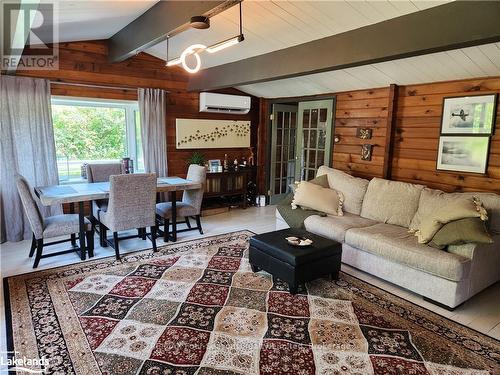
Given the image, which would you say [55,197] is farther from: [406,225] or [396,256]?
[406,225]

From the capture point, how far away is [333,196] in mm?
4176

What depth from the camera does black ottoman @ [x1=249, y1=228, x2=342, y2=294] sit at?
2.85 m

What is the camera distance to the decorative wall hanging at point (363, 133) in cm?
454

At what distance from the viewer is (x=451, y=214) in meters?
2.89

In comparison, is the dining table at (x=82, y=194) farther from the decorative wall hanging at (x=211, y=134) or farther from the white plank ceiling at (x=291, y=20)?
the white plank ceiling at (x=291, y=20)

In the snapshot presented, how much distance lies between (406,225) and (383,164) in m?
1.06

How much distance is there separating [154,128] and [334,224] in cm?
313

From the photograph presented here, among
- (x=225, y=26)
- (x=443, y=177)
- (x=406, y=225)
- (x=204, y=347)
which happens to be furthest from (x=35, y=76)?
(x=443, y=177)

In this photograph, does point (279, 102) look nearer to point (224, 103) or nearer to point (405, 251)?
point (224, 103)

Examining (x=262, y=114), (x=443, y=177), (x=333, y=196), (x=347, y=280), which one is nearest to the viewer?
(x=347, y=280)

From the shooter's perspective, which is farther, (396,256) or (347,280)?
(347,280)

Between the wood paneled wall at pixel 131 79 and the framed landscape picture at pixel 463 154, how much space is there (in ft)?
11.7

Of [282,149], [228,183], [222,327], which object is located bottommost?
[222,327]

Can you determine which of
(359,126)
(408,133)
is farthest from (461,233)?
(359,126)
